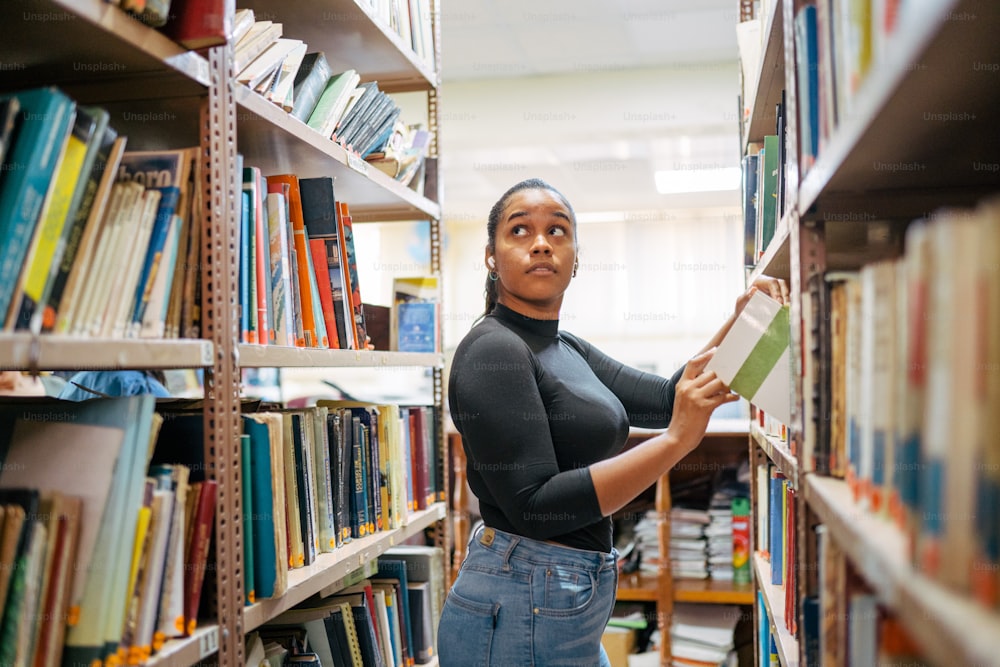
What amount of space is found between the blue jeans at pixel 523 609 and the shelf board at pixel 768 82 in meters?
0.99

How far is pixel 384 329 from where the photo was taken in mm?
2285

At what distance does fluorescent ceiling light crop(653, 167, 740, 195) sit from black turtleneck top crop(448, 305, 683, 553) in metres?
4.79

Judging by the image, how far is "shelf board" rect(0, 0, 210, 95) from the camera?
1010 mm

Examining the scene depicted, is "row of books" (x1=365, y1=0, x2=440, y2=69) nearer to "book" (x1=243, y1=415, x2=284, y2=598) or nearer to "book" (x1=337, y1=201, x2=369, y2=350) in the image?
"book" (x1=337, y1=201, x2=369, y2=350)

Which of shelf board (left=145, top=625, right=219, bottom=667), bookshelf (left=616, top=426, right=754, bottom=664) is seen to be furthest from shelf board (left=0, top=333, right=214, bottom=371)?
bookshelf (left=616, top=426, right=754, bottom=664)

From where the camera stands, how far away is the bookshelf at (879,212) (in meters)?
0.58

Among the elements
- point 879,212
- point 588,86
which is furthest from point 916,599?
point 588,86

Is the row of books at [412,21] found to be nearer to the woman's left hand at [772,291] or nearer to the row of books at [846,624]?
the woman's left hand at [772,291]

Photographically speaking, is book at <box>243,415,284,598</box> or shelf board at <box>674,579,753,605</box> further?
shelf board at <box>674,579,753,605</box>

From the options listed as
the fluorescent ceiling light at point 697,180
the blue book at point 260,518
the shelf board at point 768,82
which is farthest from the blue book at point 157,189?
the fluorescent ceiling light at point 697,180

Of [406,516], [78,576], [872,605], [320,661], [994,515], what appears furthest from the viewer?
[406,516]

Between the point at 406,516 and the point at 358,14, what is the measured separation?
3.96 ft

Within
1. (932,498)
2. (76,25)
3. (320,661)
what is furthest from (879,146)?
(320,661)

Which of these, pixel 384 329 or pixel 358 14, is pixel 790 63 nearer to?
pixel 358 14
